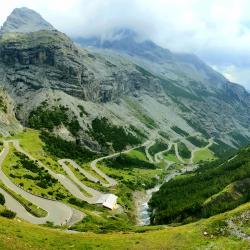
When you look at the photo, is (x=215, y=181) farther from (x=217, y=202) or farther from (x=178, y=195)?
(x=217, y=202)

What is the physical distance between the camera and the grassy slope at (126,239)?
192 feet

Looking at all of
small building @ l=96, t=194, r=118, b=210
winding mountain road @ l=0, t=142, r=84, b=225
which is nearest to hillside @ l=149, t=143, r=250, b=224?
small building @ l=96, t=194, r=118, b=210

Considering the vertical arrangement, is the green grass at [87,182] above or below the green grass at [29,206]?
above

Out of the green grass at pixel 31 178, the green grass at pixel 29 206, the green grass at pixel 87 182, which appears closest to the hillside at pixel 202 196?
the green grass at pixel 87 182

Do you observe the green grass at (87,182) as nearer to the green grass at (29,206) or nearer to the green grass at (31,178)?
the green grass at (31,178)

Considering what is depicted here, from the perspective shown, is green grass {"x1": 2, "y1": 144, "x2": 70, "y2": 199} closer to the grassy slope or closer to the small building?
the small building

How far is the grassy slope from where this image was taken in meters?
58.5

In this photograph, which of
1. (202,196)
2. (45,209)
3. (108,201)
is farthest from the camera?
(108,201)

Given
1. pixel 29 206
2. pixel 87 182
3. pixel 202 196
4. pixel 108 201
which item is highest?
pixel 87 182

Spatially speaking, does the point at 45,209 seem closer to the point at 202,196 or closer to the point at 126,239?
the point at 202,196

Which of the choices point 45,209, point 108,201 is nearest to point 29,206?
point 45,209

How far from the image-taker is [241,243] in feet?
196

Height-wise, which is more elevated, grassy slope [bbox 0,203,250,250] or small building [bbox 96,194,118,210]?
small building [bbox 96,194,118,210]

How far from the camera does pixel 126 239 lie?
64.8 metres
